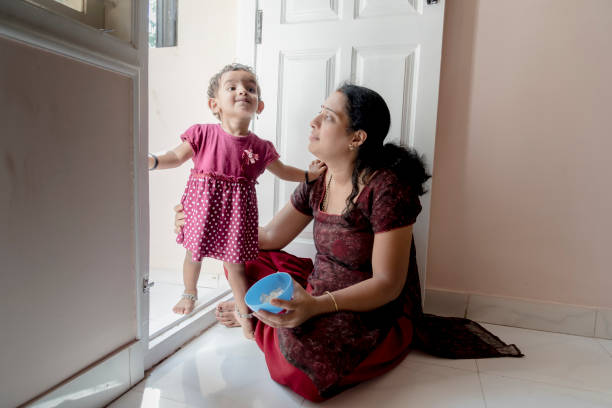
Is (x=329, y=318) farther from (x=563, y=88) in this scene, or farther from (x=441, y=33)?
(x=563, y=88)

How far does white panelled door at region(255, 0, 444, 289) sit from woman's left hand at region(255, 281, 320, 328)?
791mm

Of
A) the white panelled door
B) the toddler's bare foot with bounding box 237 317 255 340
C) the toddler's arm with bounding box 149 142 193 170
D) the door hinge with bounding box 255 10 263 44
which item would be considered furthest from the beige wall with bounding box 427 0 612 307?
the toddler's arm with bounding box 149 142 193 170

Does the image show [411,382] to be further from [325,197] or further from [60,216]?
[60,216]

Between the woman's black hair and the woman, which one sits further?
the woman's black hair

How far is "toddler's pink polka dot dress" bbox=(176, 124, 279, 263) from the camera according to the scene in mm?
1467

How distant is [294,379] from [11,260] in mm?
853

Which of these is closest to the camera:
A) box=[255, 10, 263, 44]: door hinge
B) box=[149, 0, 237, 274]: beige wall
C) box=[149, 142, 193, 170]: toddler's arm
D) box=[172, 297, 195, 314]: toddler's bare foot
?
box=[149, 142, 193, 170]: toddler's arm

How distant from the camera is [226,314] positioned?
172 centimetres

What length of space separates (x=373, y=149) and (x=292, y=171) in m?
0.40

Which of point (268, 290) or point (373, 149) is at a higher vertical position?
point (373, 149)

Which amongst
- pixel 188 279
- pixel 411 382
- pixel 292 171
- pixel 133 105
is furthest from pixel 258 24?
pixel 411 382

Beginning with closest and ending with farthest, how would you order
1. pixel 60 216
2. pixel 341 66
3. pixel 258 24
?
pixel 60 216
pixel 341 66
pixel 258 24

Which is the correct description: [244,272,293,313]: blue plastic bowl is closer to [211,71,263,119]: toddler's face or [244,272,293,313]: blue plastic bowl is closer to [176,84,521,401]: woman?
[176,84,521,401]: woman

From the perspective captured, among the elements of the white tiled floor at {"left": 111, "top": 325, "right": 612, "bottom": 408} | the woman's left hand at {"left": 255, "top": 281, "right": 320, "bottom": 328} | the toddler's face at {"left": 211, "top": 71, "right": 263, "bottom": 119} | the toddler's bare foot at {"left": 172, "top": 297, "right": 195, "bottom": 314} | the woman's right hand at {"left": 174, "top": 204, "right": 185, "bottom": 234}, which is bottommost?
the white tiled floor at {"left": 111, "top": 325, "right": 612, "bottom": 408}
